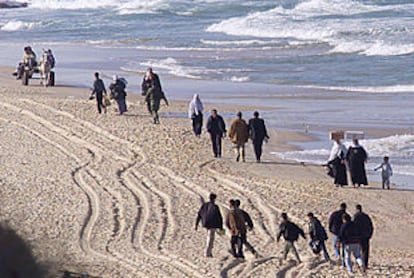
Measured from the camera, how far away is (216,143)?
18.5 m

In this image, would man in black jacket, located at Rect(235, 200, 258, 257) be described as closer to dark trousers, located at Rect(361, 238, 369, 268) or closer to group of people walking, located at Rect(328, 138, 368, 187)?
dark trousers, located at Rect(361, 238, 369, 268)

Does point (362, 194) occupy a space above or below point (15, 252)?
below

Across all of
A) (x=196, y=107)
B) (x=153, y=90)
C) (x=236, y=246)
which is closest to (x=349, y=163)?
(x=196, y=107)

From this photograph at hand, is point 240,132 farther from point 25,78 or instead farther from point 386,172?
point 25,78

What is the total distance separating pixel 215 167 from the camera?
17859mm

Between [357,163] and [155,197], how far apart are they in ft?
11.0

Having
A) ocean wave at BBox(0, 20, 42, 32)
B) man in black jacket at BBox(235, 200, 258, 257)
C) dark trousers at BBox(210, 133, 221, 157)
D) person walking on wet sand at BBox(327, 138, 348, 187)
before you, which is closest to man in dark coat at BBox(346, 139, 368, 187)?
person walking on wet sand at BBox(327, 138, 348, 187)

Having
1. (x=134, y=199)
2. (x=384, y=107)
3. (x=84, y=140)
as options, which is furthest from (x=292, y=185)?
(x=384, y=107)

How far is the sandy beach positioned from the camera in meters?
11.8

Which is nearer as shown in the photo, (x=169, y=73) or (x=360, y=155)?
(x=360, y=155)

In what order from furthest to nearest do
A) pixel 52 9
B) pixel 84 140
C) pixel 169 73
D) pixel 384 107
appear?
pixel 52 9
pixel 169 73
pixel 384 107
pixel 84 140

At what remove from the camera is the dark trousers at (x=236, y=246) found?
11852mm

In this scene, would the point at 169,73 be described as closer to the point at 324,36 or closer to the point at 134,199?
the point at 324,36

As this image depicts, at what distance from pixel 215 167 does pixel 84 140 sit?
384 cm
